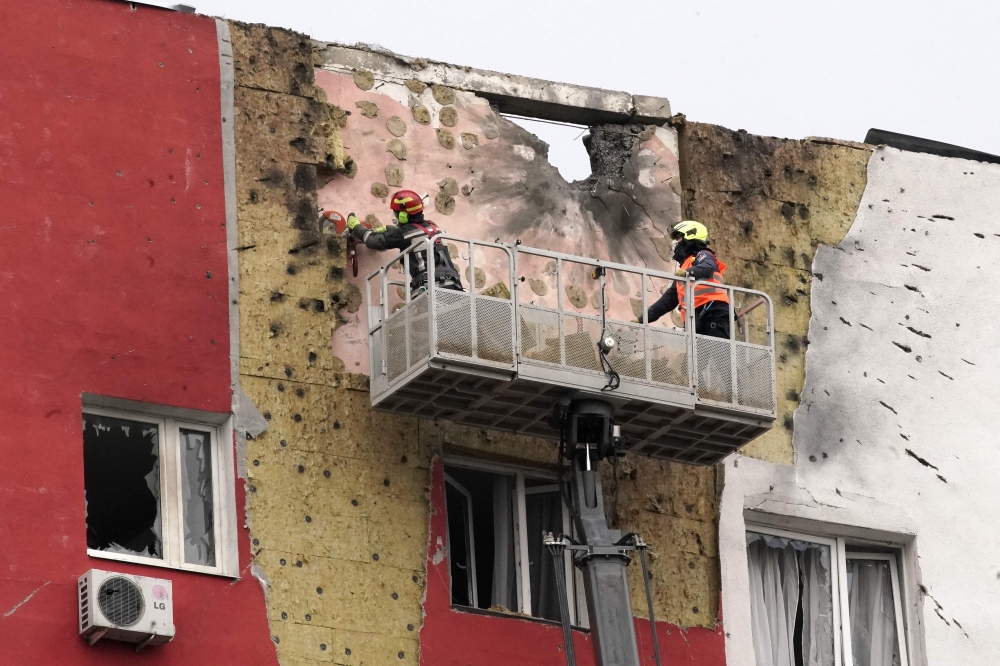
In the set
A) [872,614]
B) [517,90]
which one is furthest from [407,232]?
[872,614]

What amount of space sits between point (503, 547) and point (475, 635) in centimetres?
117

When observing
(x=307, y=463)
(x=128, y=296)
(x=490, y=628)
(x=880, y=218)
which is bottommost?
(x=490, y=628)

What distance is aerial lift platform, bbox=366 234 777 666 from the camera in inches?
703

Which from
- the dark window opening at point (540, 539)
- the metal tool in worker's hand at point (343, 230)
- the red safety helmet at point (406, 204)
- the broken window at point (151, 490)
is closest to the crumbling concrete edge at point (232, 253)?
the broken window at point (151, 490)

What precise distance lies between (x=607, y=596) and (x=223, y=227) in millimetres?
4558

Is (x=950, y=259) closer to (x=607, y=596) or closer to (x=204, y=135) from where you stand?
(x=607, y=596)

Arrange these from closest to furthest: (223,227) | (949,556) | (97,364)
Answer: (97,364) → (223,227) → (949,556)

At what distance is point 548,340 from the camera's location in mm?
18156

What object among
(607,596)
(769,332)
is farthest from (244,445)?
(769,332)

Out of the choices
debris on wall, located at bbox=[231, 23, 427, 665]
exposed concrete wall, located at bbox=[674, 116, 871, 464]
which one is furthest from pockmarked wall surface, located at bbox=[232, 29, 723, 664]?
exposed concrete wall, located at bbox=[674, 116, 871, 464]

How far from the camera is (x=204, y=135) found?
19.4 m

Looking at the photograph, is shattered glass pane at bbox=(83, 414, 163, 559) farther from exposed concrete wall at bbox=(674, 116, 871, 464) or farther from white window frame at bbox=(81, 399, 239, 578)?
exposed concrete wall at bbox=(674, 116, 871, 464)

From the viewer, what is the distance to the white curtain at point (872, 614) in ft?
67.6

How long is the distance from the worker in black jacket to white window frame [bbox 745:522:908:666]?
407cm
